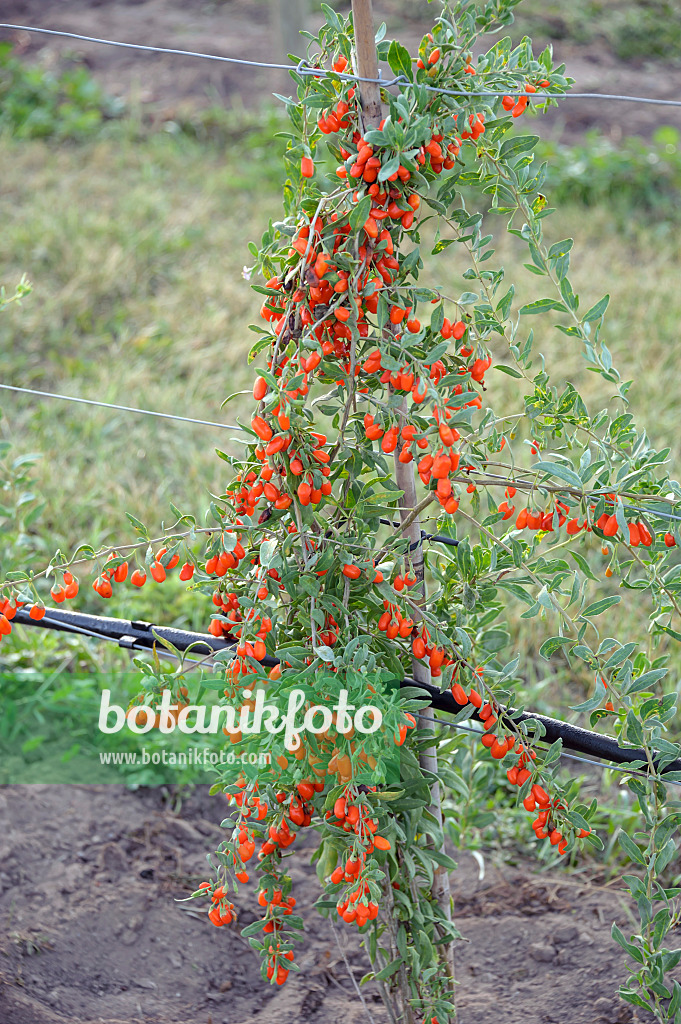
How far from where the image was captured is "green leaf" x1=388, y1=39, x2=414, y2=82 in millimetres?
1085

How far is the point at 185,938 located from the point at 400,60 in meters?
1.54

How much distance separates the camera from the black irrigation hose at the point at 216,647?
1.33m

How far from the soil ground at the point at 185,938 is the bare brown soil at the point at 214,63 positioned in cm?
471

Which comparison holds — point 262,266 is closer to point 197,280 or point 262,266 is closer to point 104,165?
point 197,280

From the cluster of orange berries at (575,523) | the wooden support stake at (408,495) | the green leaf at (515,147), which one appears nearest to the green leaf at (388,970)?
the wooden support stake at (408,495)

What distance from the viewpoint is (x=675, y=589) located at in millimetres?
1229

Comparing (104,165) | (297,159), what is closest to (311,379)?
(297,159)

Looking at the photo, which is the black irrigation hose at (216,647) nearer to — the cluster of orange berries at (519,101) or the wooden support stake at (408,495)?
the wooden support stake at (408,495)

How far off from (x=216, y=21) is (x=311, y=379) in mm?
6972

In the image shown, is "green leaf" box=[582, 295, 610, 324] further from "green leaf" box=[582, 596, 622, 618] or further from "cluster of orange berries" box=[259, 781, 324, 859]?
"cluster of orange berries" box=[259, 781, 324, 859]

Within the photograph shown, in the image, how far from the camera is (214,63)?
6.22 metres

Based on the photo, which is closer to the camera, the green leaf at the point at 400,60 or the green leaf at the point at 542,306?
the green leaf at the point at 400,60

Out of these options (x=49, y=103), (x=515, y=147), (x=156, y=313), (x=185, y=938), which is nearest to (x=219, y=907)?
(x=185, y=938)

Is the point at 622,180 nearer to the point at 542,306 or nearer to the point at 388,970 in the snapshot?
the point at 542,306
